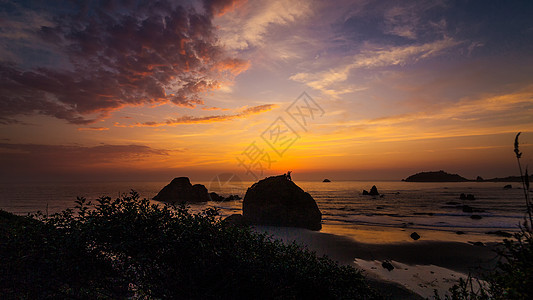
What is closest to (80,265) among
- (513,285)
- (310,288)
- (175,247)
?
(175,247)

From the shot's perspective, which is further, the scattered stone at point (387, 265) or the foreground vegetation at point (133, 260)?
the scattered stone at point (387, 265)

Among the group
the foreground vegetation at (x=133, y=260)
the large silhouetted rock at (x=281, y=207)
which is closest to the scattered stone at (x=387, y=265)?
the large silhouetted rock at (x=281, y=207)

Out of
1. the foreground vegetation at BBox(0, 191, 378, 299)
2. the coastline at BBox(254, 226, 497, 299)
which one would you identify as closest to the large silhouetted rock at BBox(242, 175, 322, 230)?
the coastline at BBox(254, 226, 497, 299)

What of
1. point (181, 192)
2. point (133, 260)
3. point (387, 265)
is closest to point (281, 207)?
point (387, 265)

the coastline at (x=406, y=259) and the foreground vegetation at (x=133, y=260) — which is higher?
the foreground vegetation at (x=133, y=260)

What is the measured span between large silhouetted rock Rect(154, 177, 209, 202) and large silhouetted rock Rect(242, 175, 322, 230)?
4481 centimetres

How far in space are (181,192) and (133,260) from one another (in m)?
67.3

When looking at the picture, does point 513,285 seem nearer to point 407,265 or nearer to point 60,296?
point 60,296

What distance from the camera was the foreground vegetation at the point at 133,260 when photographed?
5.88 metres

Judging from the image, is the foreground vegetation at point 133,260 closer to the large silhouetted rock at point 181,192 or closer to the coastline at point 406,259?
the coastline at point 406,259

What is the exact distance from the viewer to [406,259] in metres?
18.2

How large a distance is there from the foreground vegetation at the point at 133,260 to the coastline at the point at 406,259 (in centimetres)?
610

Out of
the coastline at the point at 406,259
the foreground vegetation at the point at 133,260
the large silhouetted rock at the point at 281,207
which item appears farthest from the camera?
the large silhouetted rock at the point at 281,207

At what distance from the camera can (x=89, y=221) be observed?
627 centimetres
